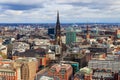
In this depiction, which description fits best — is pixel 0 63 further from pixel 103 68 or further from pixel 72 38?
pixel 72 38

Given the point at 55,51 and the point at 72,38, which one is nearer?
the point at 55,51

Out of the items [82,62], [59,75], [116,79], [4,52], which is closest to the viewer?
[116,79]

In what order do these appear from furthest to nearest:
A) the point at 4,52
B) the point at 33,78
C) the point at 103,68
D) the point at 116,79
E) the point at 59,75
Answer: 1. the point at 4,52
2. the point at 103,68
3. the point at 33,78
4. the point at 59,75
5. the point at 116,79

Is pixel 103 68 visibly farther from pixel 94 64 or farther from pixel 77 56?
pixel 77 56

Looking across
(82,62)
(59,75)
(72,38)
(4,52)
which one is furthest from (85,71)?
(72,38)

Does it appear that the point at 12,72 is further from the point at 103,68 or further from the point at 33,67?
the point at 103,68

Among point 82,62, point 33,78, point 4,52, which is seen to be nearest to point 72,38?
point 4,52

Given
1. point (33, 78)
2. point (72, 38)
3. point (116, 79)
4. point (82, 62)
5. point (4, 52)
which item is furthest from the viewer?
point (72, 38)

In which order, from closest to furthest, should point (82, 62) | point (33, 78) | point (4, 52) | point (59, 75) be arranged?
point (59, 75)
point (33, 78)
point (82, 62)
point (4, 52)

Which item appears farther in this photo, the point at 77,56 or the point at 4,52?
the point at 4,52
